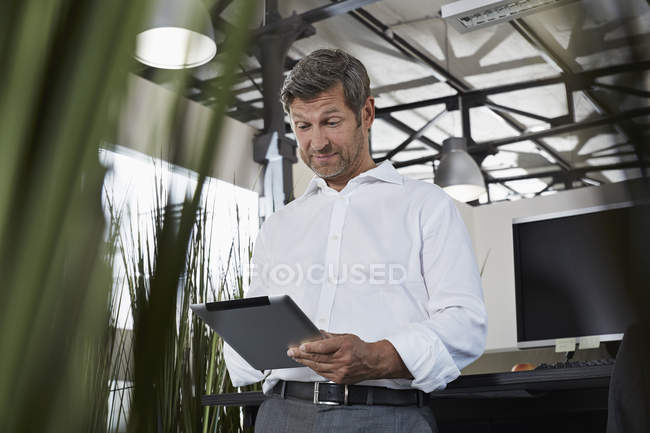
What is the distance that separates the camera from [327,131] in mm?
1551

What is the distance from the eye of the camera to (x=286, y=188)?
5.84 meters

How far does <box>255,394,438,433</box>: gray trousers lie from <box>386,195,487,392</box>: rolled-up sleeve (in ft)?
→ 0.27

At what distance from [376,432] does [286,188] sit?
455 centimetres

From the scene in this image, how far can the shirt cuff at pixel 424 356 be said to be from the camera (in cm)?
128

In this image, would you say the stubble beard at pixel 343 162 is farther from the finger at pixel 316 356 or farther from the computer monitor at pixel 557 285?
the computer monitor at pixel 557 285

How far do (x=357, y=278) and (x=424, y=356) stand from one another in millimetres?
233

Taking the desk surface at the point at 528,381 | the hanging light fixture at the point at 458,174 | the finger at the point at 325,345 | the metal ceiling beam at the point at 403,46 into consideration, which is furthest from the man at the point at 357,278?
the metal ceiling beam at the point at 403,46

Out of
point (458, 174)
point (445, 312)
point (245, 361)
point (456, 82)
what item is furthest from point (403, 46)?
point (445, 312)

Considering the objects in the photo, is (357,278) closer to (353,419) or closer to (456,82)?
(353,419)

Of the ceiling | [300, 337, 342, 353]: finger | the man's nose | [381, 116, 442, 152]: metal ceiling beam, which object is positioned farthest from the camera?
[381, 116, 442, 152]: metal ceiling beam

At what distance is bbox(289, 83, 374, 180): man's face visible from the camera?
5.08 ft

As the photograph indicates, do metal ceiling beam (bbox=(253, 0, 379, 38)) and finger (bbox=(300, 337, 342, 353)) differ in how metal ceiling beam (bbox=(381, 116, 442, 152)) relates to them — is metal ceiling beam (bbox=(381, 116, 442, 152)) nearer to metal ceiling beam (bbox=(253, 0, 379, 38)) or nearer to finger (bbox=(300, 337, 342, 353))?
metal ceiling beam (bbox=(253, 0, 379, 38))

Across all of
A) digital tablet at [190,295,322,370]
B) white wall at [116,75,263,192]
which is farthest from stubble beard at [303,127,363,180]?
white wall at [116,75,263,192]

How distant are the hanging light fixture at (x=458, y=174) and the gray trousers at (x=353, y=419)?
14.7 ft
